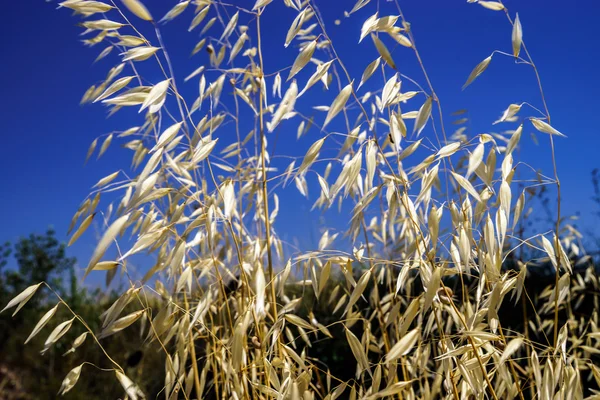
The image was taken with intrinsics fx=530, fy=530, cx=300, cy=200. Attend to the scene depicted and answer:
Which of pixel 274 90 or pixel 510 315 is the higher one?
pixel 274 90

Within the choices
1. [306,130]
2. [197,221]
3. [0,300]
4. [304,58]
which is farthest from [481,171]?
[0,300]

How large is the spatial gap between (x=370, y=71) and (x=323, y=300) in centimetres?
237

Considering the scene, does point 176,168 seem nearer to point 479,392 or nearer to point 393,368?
point 393,368

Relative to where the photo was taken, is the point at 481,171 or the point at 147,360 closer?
the point at 481,171

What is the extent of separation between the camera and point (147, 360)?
3686mm

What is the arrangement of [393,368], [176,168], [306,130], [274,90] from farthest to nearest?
[306,130], [274,90], [176,168], [393,368]

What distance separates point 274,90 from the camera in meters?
1.52

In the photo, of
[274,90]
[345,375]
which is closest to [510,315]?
[345,375]

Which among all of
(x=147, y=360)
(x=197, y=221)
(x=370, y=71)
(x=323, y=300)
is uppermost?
(x=370, y=71)

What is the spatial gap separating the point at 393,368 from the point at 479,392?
17 centimetres

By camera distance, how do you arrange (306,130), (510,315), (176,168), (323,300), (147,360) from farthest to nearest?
1. (147,360)
2. (323,300)
3. (510,315)
4. (306,130)
5. (176,168)

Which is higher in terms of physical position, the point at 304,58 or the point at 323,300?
the point at 304,58

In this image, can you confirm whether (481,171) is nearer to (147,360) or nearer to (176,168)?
(176,168)

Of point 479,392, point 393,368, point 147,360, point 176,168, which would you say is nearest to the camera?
point 479,392
